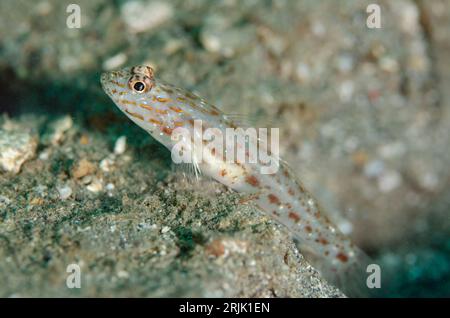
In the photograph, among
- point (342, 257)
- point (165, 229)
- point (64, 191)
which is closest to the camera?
point (165, 229)

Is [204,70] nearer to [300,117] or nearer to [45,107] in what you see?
[300,117]

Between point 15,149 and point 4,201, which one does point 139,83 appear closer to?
point 15,149


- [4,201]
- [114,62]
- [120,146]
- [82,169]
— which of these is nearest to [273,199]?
[120,146]

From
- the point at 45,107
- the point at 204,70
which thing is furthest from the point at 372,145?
the point at 45,107

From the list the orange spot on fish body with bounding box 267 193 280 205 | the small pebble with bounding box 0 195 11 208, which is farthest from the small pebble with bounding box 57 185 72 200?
the orange spot on fish body with bounding box 267 193 280 205

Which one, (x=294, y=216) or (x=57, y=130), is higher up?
(x=57, y=130)

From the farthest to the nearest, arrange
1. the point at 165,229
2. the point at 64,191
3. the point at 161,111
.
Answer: the point at 161,111
the point at 64,191
the point at 165,229

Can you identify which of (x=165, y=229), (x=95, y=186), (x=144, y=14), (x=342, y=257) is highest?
(x=144, y=14)

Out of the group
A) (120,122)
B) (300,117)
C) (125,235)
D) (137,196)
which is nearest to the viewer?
(125,235)
